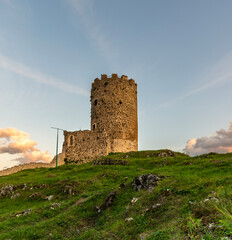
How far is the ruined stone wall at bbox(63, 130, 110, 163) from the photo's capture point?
153 ft

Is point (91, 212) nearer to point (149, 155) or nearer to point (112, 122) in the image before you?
point (149, 155)

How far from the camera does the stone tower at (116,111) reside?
48188 millimetres

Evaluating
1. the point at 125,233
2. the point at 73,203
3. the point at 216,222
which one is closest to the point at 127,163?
the point at 73,203

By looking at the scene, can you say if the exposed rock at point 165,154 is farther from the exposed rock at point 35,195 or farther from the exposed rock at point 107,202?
the exposed rock at point 107,202

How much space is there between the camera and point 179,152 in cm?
4353

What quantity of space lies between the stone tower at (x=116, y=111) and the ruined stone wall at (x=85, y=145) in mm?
1658

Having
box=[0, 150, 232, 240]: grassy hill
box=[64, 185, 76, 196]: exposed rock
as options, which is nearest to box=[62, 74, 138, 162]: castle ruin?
box=[64, 185, 76, 196]: exposed rock

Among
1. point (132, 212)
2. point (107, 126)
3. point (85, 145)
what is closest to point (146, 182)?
point (132, 212)

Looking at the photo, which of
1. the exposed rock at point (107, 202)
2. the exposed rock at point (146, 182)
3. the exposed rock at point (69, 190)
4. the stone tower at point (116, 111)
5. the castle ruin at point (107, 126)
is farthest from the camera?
the stone tower at point (116, 111)

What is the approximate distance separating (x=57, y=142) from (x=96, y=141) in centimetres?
824

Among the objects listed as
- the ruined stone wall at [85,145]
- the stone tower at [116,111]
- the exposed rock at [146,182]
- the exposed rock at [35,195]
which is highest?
the stone tower at [116,111]

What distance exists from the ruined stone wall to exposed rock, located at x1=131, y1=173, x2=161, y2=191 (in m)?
30.4

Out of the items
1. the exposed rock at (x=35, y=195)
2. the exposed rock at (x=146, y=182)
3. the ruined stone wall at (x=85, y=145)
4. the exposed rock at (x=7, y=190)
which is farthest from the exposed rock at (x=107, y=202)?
the ruined stone wall at (x=85, y=145)

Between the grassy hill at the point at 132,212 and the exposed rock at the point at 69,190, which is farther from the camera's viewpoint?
the exposed rock at the point at 69,190
